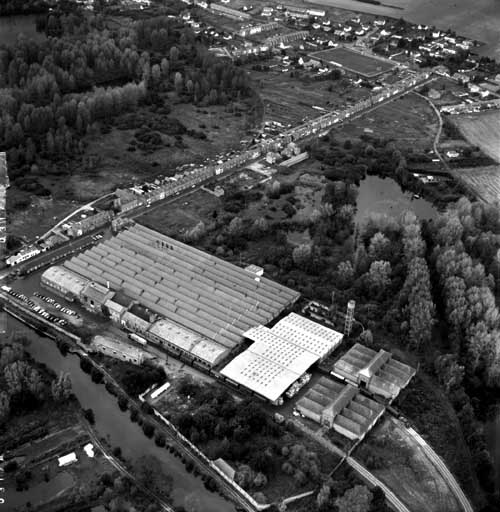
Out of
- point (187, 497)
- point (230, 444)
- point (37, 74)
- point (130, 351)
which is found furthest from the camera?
point (37, 74)

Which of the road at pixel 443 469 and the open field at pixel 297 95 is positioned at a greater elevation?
the open field at pixel 297 95

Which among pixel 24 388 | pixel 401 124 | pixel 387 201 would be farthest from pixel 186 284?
pixel 401 124

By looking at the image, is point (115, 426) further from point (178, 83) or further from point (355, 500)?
point (178, 83)

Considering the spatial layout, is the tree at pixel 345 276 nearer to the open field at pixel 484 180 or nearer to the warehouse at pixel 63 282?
the warehouse at pixel 63 282

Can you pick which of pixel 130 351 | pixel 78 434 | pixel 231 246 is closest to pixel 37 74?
pixel 231 246

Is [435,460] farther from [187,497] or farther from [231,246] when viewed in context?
[231,246]

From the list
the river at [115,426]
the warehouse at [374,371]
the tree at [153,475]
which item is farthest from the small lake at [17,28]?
the tree at [153,475]
